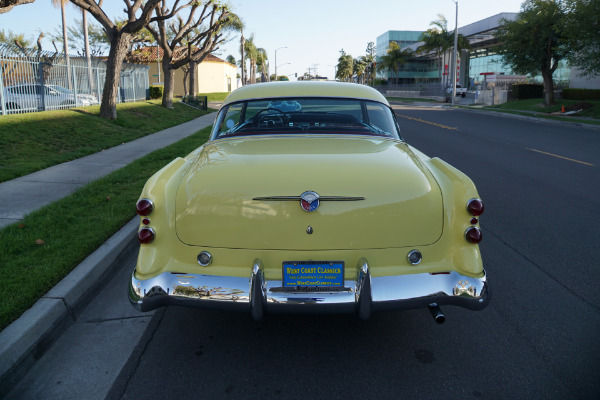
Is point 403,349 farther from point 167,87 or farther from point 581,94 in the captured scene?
point 581,94

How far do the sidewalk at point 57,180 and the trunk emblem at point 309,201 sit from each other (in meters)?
4.34

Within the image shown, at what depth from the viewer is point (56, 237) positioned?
5.27 metres

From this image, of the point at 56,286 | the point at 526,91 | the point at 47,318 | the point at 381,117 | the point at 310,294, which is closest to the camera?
the point at 310,294

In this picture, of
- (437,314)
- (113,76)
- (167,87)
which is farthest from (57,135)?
(167,87)

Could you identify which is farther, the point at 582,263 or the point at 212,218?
the point at 582,263

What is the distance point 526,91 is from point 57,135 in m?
37.3

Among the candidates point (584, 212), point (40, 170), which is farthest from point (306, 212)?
point (40, 170)

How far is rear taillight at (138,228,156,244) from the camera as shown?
3.16 metres

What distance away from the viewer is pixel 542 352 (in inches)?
131

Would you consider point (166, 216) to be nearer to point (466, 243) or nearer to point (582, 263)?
point (466, 243)

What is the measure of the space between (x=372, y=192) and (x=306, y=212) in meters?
0.42

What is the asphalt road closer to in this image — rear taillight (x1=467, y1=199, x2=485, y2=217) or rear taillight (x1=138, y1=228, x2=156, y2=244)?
A: rear taillight (x1=138, y1=228, x2=156, y2=244)

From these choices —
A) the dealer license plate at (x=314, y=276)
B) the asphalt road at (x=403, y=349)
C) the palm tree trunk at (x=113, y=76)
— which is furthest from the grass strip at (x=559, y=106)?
the dealer license plate at (x=314, y=276)

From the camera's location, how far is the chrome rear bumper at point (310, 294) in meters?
2.95
